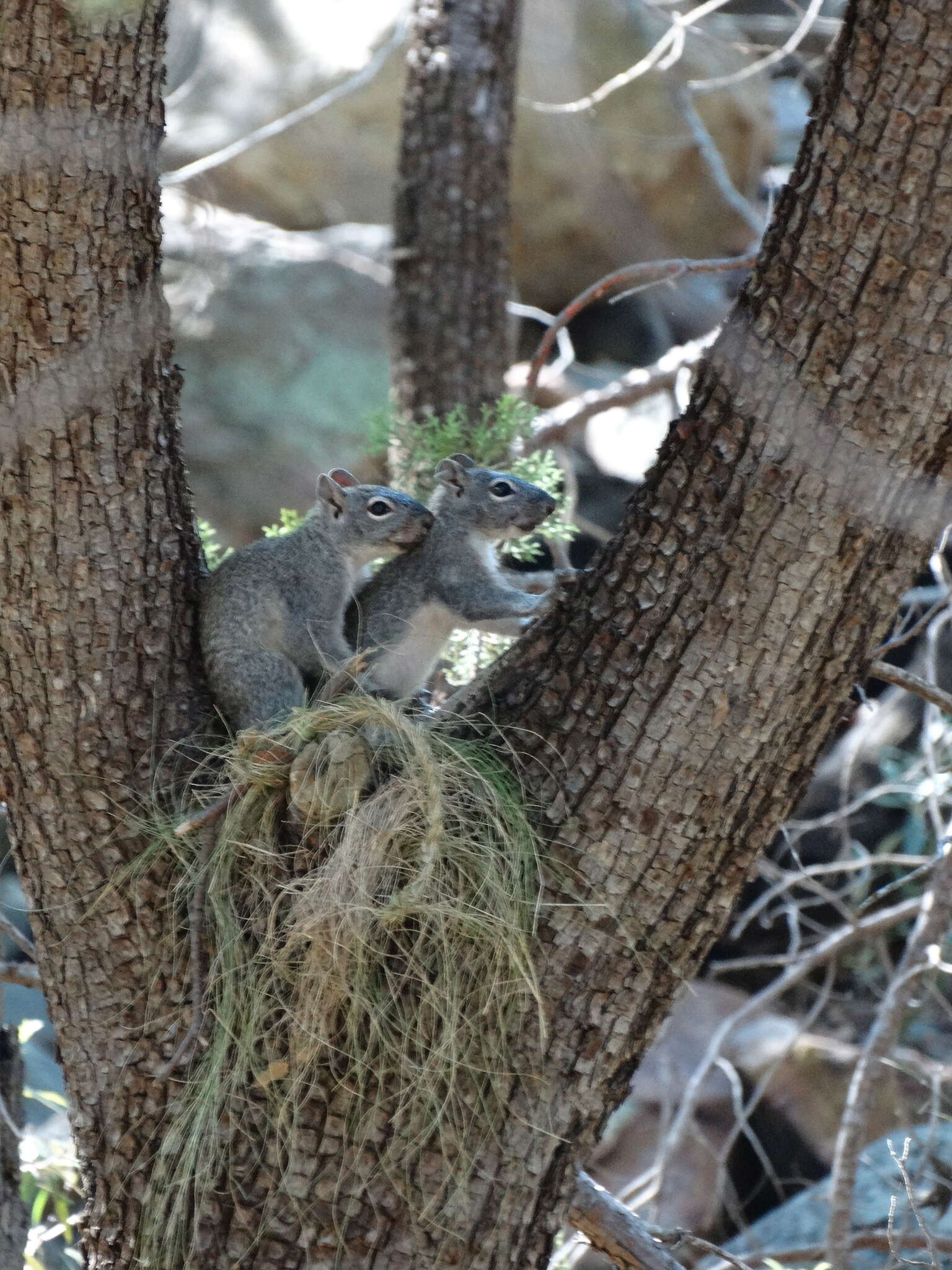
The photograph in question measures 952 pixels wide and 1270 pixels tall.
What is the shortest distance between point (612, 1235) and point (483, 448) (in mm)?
2258

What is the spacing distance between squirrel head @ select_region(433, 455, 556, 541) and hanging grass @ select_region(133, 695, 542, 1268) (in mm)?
1209

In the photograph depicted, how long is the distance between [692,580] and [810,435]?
0.35 meters

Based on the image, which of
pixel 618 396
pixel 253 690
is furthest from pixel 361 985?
pixel 618 396

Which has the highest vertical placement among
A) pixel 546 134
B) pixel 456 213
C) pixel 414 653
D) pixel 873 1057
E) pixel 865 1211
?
pixel 546 134

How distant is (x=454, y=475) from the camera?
3.61 meters

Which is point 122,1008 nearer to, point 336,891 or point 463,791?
point 336,891

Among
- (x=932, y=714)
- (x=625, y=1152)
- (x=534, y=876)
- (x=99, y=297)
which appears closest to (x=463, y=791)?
(x=534, y=876)

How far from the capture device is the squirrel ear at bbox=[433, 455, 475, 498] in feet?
11.8

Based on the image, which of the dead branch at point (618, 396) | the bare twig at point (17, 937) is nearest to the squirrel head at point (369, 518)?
the dead branch at point (618, 396)

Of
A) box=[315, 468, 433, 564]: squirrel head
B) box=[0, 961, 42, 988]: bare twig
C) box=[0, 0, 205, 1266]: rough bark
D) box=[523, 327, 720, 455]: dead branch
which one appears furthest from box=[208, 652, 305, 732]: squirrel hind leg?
box=[523, 327, 720, 455]: dead branch

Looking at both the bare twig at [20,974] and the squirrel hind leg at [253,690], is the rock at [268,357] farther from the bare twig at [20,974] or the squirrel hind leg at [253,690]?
the squirrel hind leg at [253,690]

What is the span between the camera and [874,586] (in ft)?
7.70

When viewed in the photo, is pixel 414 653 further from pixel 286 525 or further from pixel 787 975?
pixel 787 975

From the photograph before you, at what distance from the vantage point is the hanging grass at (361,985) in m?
2.31
